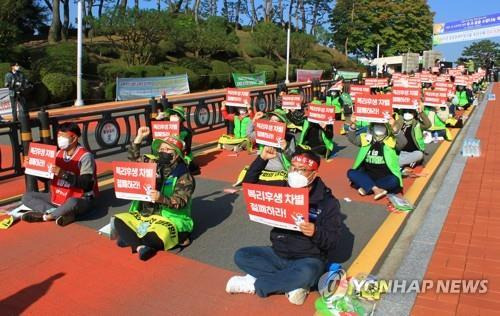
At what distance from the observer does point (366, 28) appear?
6681cm

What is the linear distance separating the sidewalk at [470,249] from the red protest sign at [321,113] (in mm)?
2614

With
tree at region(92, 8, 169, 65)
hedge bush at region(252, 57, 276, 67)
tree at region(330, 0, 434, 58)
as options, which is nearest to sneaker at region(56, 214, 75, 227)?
tree at region(92, 8, 169, 65)

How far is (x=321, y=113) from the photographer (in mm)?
9367

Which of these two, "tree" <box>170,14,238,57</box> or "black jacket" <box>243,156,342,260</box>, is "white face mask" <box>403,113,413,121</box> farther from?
"tree" <box>170,14,238,57</box>

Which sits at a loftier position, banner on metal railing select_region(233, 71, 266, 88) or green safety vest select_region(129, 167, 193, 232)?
banner on metal railing select_region(233, 71, 266, 88)

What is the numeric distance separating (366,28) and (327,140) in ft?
202

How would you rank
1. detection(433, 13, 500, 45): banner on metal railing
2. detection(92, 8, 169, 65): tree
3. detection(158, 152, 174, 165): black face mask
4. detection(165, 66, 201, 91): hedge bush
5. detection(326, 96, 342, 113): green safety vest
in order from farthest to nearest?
detection(433, 13, 500, 45): banner on metal railing < detection(92, 8, 169, 65): tree < detection(165, 66, 201, 91): hedge bush < detection(326, 96, 342, 113): green safety vest < detection(158, 152, 174, 165): black face mask

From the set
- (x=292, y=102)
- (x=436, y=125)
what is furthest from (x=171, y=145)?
(x=436, y=125)

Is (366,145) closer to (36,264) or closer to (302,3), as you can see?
(36,264)

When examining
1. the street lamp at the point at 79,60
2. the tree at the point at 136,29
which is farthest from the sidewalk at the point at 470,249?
the tree at the point at 136,29

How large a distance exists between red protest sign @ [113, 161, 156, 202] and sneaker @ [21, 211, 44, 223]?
1759 millimetres

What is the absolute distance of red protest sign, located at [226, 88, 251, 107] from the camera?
10734mm

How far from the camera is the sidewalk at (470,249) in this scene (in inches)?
150

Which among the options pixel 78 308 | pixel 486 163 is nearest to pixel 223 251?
pixel 78 308
